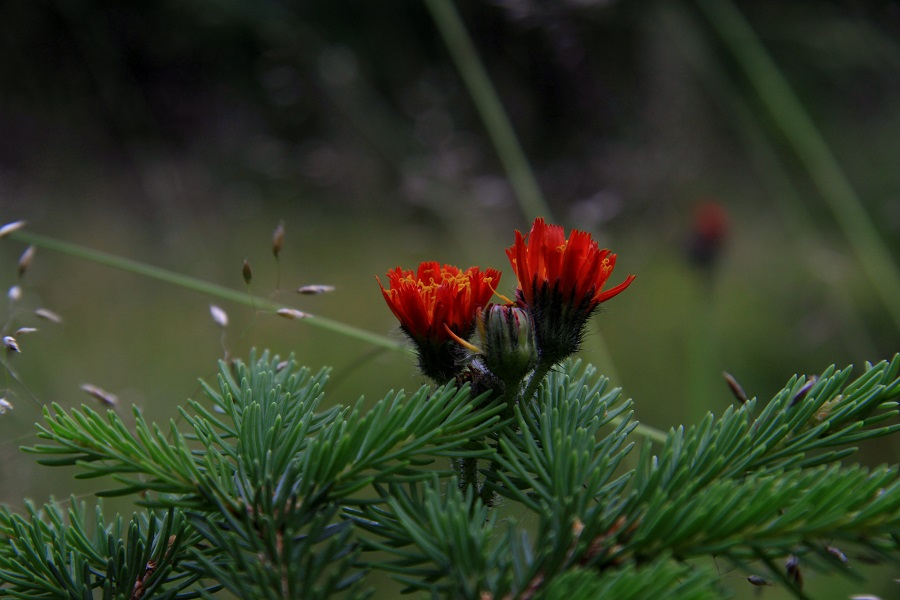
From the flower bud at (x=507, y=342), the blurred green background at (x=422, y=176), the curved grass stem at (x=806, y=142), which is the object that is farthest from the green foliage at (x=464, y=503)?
the curved grass stem at (x=806, y=142)

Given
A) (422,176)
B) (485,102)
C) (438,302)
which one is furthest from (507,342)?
(422,176)

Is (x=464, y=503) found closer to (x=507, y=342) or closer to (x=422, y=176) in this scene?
(x=507, y=342)

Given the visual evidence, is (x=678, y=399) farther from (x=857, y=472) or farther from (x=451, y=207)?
(x=857, y=472)

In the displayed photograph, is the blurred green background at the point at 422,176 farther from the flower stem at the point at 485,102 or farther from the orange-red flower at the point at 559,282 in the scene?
the orange-red flower at the point at 559,282

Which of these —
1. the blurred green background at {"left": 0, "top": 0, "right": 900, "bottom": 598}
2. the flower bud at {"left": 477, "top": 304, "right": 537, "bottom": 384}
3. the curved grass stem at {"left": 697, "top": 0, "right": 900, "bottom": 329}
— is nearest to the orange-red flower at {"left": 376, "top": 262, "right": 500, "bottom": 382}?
the flower bud at {"left": 477, "top": 304, "right": 537, "bottom": 384}

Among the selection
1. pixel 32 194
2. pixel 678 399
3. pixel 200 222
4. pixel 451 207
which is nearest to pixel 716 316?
pixel 678 399
